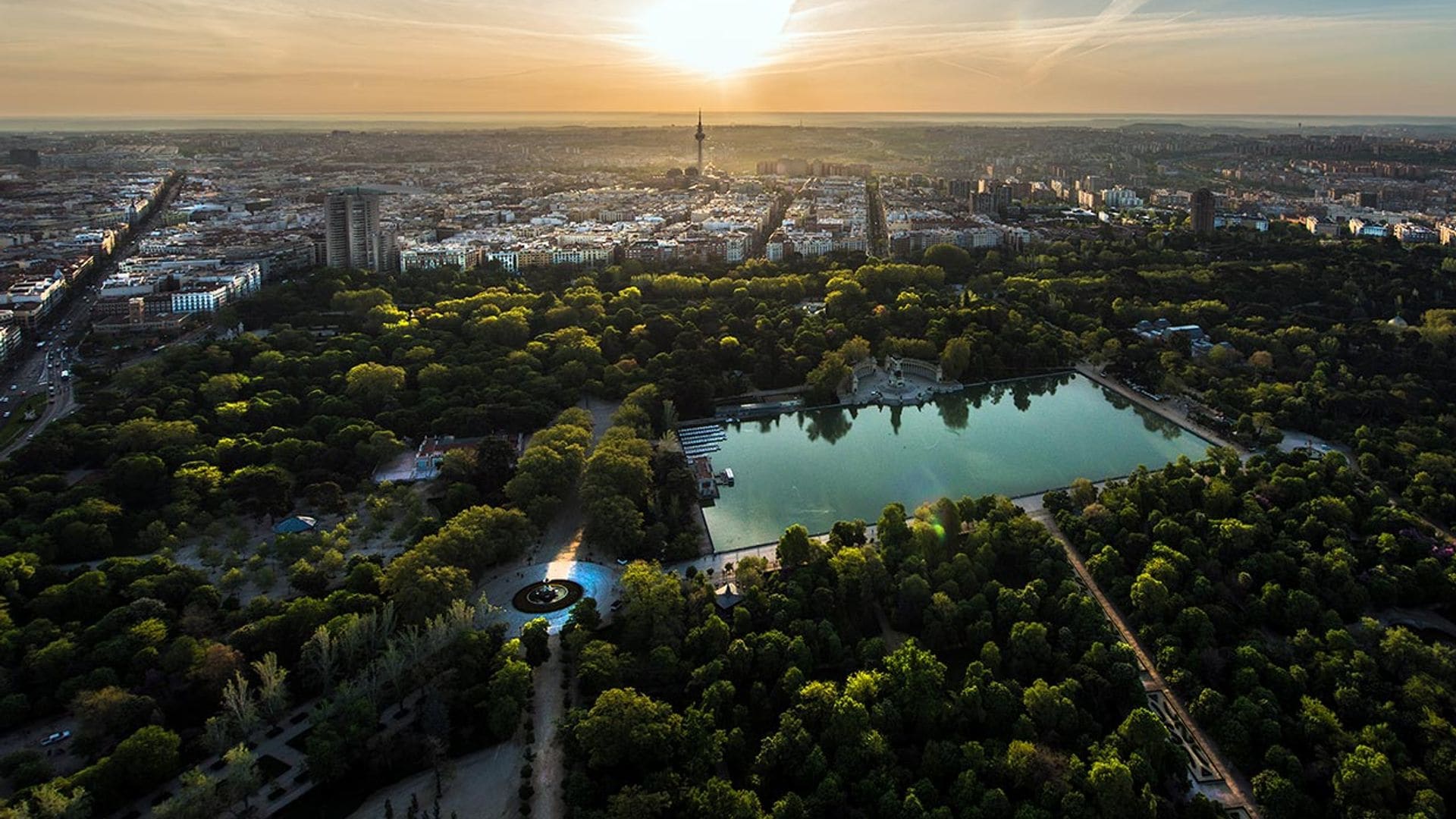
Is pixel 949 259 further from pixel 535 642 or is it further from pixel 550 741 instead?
pixel 550 741

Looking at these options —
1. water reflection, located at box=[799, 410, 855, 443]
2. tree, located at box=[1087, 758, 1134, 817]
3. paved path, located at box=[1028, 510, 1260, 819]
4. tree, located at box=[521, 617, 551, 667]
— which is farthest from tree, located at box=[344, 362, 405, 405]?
tree, located at box=[1087, 758, 1134, 817]

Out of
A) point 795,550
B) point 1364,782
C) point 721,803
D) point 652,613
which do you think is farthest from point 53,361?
point 1364,782

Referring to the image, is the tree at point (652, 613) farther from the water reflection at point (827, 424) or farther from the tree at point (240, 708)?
the water reflection at point (827, 424)

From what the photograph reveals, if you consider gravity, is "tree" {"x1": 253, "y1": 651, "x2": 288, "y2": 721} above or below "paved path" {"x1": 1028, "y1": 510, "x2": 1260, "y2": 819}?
above

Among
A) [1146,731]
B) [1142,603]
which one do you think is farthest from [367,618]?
[1142,603]

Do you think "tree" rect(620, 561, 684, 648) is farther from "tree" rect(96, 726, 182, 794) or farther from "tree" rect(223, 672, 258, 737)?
"tree" rect(96, 726, 182, 794)

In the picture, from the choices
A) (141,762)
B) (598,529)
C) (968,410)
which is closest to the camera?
(141,762)
